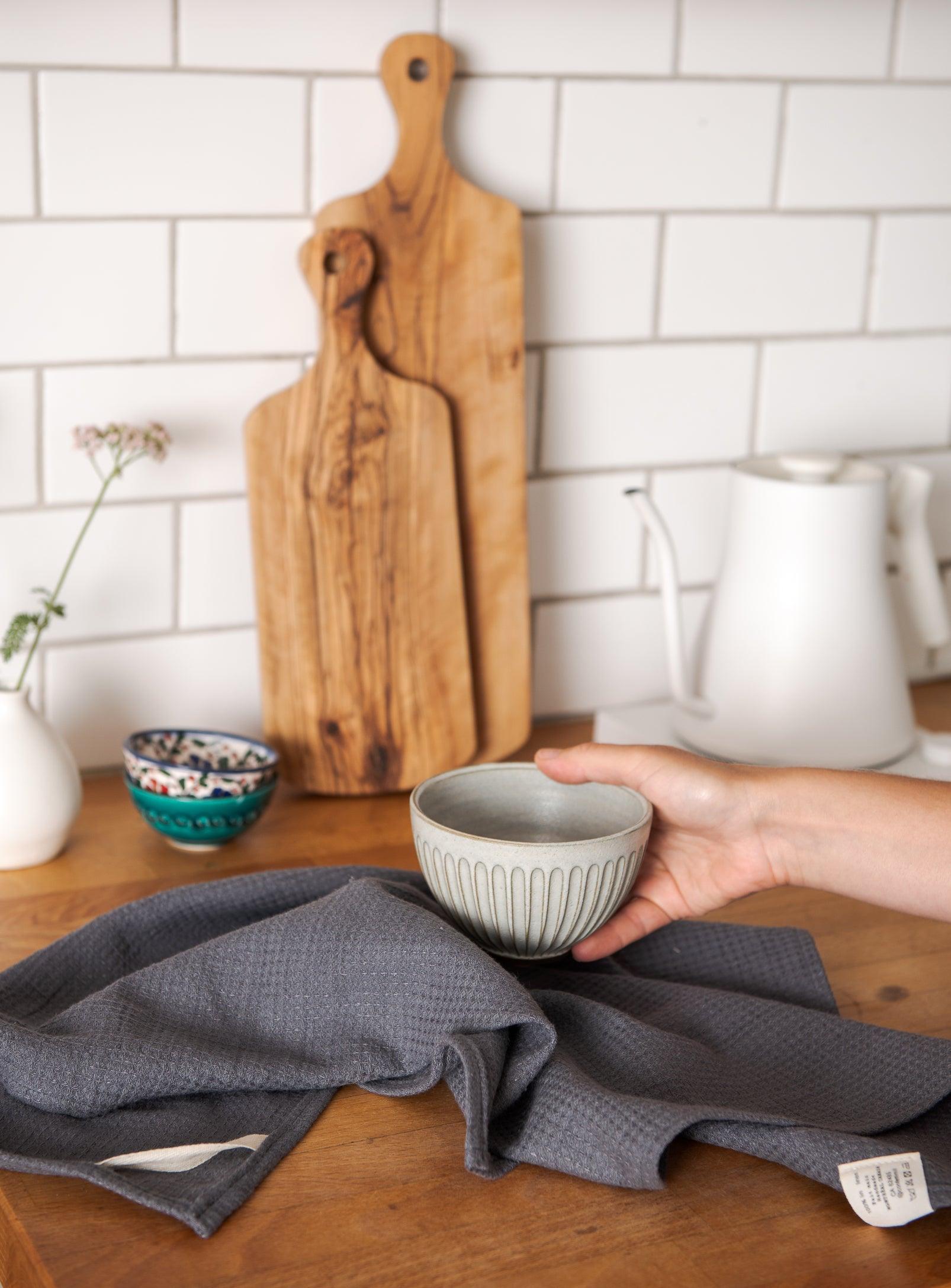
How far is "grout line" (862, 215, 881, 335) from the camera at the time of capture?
118 cm

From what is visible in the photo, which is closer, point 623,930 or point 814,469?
point 623,930

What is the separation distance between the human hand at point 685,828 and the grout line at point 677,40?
24.1 inches

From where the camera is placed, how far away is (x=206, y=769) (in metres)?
0.87

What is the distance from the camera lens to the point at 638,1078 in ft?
2.02

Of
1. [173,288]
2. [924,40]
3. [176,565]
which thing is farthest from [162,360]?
[924,40]

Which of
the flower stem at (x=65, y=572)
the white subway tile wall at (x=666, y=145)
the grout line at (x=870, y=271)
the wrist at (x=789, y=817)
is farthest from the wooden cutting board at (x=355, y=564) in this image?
the grout line at (x=870, y=271)

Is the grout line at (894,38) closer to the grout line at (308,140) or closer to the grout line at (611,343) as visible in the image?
the grout line at (611,343)

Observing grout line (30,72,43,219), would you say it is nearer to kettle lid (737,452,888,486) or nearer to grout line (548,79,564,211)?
grout line (548,79,564,211)

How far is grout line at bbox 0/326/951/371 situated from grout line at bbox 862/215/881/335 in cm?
1

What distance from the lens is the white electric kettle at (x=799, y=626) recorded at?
99 cm

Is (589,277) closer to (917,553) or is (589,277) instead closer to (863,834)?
(917,553)

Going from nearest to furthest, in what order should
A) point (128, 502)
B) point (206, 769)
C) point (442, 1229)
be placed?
1. point (442, 1229)
2. point (206, 769)
3. point (128, 502)

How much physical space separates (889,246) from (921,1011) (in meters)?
0.74

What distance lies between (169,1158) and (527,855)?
0.71 feet
